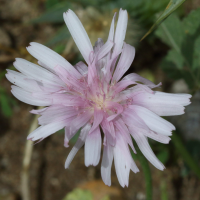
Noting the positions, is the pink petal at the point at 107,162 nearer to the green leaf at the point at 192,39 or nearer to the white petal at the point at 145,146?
the white petal at the point at 145,146

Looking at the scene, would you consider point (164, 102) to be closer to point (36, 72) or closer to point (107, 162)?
point (107, 162)

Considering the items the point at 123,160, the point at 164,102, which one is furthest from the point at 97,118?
the point at 164,102

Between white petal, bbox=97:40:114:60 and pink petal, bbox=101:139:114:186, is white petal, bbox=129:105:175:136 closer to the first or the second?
pink petal, bbox=101:139:114:186

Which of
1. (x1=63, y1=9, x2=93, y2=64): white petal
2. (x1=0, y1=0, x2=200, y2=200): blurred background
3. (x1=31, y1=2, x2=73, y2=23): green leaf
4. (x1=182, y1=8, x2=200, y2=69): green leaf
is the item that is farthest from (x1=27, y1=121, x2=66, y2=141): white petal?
(x1=31, y1=2, x2=73, y2=23): green leaf

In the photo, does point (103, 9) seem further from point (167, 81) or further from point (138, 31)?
point (167, 81)

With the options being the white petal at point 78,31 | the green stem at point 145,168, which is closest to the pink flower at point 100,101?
the white petal at point 78,31

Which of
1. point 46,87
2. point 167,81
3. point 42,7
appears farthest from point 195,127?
point 42,7

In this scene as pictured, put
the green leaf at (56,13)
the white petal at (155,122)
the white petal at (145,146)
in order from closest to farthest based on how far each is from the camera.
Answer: the white petal at (155,122), the white petal at (145,146), the green leaf at (56,13)

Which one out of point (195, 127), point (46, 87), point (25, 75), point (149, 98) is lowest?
point (195, 127)

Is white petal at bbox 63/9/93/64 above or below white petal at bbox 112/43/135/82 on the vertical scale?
above
